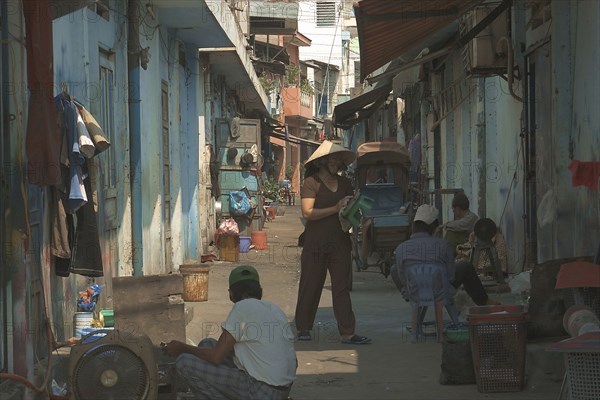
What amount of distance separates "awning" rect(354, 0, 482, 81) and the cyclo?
207cm

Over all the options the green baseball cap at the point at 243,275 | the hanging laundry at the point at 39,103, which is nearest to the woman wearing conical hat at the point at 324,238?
the hanging laundry at the point at 39,103

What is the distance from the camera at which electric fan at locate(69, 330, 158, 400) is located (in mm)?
6141

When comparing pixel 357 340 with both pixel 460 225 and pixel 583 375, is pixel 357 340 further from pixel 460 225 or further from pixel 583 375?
pixel 583 375

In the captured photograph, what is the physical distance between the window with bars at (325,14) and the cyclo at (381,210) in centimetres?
3695

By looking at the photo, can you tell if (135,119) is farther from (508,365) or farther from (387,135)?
(387,135)

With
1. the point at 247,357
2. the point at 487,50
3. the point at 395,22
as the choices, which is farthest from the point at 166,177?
the point at 247,357

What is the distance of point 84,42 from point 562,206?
463cm

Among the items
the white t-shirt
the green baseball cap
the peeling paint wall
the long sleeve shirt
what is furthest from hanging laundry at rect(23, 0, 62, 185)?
the peeling paint wall

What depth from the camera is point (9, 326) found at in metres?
6.45

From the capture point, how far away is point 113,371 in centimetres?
616

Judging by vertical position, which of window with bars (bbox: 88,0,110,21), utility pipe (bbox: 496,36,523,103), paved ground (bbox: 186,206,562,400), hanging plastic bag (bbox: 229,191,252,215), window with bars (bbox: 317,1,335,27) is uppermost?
window with bars (bbox: 317,1,335,27)

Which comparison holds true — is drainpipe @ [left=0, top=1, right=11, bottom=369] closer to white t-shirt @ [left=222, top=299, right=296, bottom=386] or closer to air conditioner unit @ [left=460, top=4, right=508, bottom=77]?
white t-shirt @ [left=222, top=299, right=296, bottom=386]

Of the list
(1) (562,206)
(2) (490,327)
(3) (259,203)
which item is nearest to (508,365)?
(2) (490,327)

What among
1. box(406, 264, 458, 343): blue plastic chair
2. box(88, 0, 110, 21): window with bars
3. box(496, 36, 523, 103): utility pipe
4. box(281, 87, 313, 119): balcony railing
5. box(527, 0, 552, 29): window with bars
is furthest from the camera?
box(281, 87, 313, 119): balcony railing
